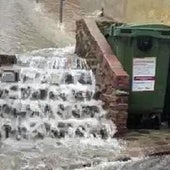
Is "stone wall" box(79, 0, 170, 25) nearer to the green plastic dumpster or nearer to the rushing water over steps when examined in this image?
the rushing water over steps

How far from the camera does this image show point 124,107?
1008 cm

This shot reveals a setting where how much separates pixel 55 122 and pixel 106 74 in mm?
1263

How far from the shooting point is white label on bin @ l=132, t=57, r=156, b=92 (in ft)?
34.7

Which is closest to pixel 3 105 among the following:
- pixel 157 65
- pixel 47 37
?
pixel 157 65

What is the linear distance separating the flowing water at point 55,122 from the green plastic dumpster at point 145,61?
2.35 ft

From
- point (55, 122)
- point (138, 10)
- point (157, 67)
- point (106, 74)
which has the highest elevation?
point (138, 10)

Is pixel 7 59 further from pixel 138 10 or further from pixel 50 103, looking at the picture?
pixel 138 10

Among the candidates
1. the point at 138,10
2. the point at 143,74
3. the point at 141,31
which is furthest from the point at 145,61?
the point at 138,10

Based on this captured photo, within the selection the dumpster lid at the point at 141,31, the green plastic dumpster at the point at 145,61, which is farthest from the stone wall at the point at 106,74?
the dumpster lid at the point at 141,31

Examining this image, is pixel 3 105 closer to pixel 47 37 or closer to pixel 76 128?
pixel 76 128

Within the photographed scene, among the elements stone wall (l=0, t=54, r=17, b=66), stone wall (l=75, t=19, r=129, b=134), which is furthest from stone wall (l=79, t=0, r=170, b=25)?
stone wall (l=0, t=54, r=17, b=66)

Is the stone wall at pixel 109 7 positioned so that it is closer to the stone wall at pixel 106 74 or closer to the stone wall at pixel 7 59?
the stone wall at pixel 106 74

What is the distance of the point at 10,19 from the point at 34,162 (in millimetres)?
13825

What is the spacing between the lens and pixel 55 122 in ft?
33.6
